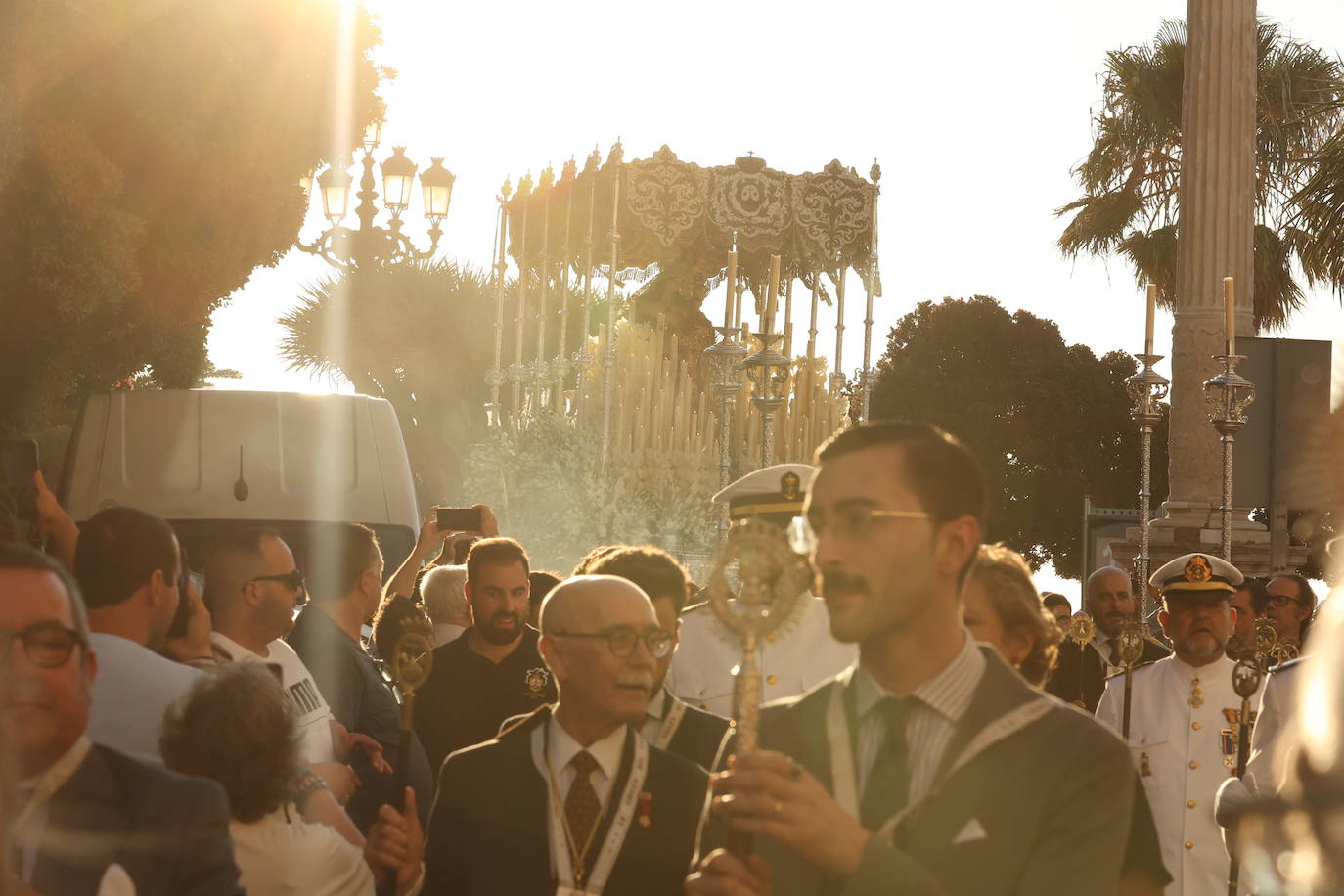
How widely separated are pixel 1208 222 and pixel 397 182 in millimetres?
8663

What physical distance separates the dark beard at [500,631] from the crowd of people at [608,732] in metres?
0.02

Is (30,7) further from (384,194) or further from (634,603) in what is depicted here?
(634,603)

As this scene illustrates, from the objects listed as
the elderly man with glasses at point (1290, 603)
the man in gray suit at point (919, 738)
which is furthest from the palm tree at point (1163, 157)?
the man in gray suit at point (919, 738)

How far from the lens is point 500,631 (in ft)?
24.3

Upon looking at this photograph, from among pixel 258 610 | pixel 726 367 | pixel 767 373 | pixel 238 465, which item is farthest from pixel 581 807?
pixel 726 367

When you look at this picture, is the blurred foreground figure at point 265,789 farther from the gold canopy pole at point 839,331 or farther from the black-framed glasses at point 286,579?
the gold canopy pole at point 839,331

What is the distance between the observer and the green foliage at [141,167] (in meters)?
16.8

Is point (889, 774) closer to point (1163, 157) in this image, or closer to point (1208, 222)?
point (1208, 222)

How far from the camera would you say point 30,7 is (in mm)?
16078

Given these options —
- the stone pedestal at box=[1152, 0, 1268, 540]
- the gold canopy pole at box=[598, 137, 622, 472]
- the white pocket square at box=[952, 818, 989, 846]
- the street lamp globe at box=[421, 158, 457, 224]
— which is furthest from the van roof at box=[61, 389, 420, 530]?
the stone pedestal at box=[1152, 0, 1268, 540]

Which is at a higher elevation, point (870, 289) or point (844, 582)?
point (870, 289)

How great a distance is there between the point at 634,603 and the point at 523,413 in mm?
15942

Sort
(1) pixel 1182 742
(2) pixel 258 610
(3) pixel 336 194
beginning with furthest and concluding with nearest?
(3) pixel 336 194
(1) pixel 1182 742
(2) pixel 258 610

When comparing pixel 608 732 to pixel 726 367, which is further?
pixel 726 367
